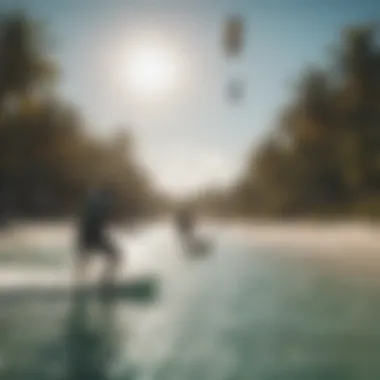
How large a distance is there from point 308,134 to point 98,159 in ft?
1.83

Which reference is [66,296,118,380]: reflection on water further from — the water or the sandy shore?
the sandy shore

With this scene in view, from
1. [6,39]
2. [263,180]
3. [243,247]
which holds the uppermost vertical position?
[6,39]

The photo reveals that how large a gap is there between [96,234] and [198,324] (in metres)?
0.35

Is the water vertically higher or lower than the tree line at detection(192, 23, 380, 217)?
lower

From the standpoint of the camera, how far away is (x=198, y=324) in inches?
79.9

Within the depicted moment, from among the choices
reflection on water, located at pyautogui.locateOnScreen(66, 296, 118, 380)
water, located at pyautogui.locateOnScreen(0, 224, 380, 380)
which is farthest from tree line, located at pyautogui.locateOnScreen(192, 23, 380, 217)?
reflection on water, located at pyautogui.locateOnScreen(66, 296, 118, 380)

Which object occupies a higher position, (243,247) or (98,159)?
(98,159)

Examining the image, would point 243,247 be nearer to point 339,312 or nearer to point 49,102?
point 339,312

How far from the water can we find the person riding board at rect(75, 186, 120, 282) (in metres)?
0.04

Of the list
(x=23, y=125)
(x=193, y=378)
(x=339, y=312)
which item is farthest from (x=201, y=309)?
(x=23, y=125)

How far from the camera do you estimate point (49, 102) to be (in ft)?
6.81

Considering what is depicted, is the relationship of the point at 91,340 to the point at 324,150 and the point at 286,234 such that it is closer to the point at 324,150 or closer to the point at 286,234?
the point at 286,234

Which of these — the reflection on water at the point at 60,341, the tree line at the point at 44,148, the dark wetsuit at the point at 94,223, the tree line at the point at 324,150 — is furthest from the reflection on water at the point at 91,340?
the tree line at the point at 324,150

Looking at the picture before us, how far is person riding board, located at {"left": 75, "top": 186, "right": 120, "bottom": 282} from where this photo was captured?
79.7 inches
